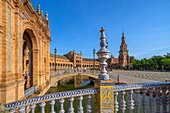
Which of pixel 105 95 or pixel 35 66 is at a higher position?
pixel 35 66

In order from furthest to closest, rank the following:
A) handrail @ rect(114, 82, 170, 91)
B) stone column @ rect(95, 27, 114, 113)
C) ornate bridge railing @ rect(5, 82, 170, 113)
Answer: handrail @ rect(114, 82, 170, 91), stone column @ rect(95, 27, 114, 113), ornate bridge railing @ rect(5, 82, 170, 113)

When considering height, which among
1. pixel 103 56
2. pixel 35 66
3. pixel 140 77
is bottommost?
pixel 140 77

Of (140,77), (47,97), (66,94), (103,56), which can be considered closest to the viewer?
(47,97)

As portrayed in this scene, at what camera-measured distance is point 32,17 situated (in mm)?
12734

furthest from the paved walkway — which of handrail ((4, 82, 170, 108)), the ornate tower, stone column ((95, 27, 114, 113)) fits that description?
the ornate tower

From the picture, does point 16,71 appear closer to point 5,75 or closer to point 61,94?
point 5,75

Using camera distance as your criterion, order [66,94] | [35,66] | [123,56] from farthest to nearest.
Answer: [123,56], [35,66], [66,94]

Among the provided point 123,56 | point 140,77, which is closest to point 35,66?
point 140,77

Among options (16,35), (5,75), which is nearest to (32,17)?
(16,35)

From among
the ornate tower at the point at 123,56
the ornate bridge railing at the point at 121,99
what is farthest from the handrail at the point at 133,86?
the ornate tower at the point at 123,56

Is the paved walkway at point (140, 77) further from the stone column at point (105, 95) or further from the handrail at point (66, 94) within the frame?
the stone column at point (105, 95)

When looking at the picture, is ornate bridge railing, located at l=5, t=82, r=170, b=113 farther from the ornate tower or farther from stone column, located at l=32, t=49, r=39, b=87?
the ornate tower

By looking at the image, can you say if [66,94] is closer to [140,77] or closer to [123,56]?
[140,77]

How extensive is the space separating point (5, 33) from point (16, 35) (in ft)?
5.68
